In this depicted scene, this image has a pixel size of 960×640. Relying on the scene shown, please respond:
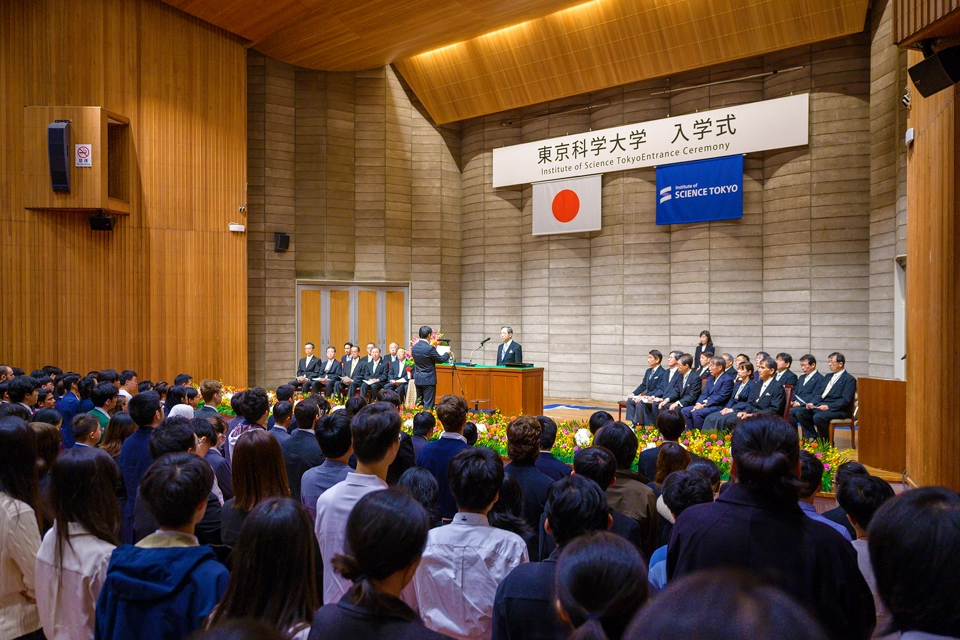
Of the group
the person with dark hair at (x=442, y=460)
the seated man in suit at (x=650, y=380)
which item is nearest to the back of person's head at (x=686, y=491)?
the person with dark hair at (x=442, y=460)

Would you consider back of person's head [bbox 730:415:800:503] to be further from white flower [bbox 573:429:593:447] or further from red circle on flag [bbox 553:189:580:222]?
red circle on flag [bbox 553:189:580:222]

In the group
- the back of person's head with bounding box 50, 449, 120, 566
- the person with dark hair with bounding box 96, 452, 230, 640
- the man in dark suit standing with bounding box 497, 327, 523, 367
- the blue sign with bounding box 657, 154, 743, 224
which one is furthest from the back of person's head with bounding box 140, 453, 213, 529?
the blue sign with bounding box 657, 154, 743, 224

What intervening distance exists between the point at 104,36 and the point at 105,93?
895 mm

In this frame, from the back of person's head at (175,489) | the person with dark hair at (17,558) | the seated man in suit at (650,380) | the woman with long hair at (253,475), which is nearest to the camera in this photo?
the back of person's head at (175,489)

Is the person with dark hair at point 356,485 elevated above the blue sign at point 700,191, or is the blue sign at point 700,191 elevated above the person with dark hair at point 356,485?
the blue sign at point 700,191

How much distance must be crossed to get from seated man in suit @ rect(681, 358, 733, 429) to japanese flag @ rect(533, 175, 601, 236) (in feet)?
16.6

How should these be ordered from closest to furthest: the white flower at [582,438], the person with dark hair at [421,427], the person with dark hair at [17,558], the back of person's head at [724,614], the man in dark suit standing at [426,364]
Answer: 1. the back of person's head at [724,614]
2. the person with dark hair at [17,558]
3. the person with dark hair at [421,427]
4. the white flower at [582,438]
5. the man in dark suit standing at [426,364]

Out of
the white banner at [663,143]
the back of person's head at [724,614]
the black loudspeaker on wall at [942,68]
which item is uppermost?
the white banner at [663,143]

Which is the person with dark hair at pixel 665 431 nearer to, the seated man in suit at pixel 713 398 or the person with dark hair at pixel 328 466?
the person with dark hair at pixel 328 466

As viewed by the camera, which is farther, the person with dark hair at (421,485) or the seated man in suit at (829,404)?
the seated man in suit at (829,404)

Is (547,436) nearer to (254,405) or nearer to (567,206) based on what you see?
(254,405)

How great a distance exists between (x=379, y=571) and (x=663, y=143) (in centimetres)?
1129

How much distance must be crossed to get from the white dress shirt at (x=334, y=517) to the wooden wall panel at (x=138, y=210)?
10008 mm

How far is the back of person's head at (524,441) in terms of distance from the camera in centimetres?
291
